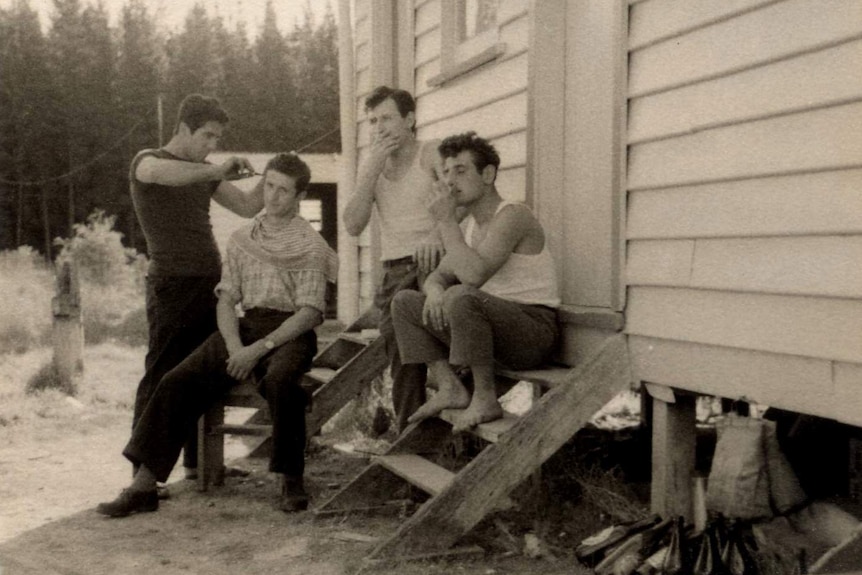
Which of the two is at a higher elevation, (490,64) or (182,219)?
(490,64)

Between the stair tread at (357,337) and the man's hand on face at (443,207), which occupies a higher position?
the man's hand on face at (443,207)

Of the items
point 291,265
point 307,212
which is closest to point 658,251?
point 291,265

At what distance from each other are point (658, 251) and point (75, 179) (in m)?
38.6

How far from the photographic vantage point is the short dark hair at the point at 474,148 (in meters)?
4.30

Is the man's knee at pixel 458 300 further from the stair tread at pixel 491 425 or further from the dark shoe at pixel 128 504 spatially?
the dark shoe at pixel 128 504

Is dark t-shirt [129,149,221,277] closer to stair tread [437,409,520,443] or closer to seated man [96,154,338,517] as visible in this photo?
seated man [96,154,338,517]

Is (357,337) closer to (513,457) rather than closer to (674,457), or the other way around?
(513,457)

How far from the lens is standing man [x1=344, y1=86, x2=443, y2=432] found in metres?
4.78

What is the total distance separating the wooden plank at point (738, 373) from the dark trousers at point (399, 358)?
1.09 metres

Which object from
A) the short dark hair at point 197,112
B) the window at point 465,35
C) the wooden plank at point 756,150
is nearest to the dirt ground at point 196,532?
the wooden plank at point 756,150

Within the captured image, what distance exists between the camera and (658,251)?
3914 mm

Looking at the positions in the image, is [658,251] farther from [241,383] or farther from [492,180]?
[241,383]

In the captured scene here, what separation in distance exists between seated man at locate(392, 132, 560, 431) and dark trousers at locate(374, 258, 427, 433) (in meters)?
0.31

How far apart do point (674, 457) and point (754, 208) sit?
3.66 feet
